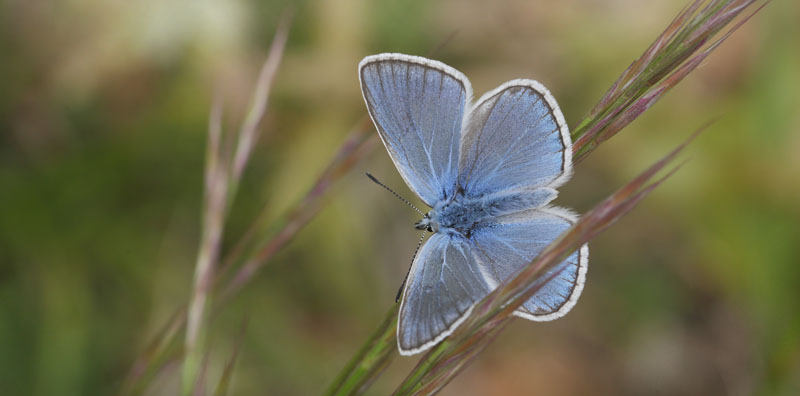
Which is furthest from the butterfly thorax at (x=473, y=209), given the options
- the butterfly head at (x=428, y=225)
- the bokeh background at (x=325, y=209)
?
the bokeh background at (x=325, y=209)

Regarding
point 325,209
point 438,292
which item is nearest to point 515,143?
point 438,292

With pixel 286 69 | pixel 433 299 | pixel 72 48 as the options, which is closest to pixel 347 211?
pixel 286 69

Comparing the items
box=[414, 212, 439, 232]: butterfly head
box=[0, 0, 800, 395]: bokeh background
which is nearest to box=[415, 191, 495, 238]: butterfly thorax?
box=[414, 212, 439, 232]: butterfly head

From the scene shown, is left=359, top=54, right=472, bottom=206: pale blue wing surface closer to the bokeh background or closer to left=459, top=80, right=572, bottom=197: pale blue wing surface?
left=459, top=80, right=572, bottom=197: pale blue wing surface

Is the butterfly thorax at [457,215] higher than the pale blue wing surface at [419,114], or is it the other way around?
the pale blue wing surface at [419,114]

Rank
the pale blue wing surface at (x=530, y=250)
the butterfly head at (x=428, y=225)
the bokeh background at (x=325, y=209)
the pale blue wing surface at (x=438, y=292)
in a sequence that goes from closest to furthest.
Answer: the pale blue wing surface at (x=438, y=292)
the pale blue wing surface at (x=530, y=250)
the butterfly head at (x=428, y=225)
the bokeh background at (x=325, y=209)

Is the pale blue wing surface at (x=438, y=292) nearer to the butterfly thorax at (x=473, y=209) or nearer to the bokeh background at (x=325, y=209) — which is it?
the butterfly thorax at (x=473, y=209)

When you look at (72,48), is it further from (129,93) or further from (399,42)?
(399,42)

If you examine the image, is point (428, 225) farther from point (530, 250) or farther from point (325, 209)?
point (325, 209)
